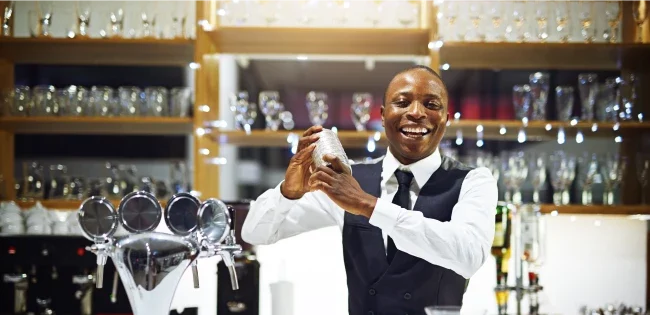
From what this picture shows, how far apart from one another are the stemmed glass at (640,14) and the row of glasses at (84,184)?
6.84ft

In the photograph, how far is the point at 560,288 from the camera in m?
3.05

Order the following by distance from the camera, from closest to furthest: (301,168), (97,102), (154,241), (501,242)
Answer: (154,241), (301,168), (501,242), (97,102)

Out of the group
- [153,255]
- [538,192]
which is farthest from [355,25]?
[153,255]

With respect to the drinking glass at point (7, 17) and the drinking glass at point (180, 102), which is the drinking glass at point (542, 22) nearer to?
the drinking glass at point (180, 102)

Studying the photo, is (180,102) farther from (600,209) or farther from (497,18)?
(600,209)

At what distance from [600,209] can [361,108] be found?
109 centimetres

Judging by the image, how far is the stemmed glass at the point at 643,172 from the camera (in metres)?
3.21

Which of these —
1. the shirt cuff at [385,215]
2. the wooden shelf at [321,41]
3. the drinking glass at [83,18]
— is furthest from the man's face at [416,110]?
the drinking glass at [83,18]

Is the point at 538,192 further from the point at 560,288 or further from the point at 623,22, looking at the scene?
the point at 623,22

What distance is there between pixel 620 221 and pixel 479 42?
0.97 meters

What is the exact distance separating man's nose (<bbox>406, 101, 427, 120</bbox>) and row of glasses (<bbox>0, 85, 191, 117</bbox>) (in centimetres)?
172

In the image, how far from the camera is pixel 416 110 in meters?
1.75

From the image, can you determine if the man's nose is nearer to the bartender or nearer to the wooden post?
the bartender

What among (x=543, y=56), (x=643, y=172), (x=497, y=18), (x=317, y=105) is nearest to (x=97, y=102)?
(x=317, y=105)
